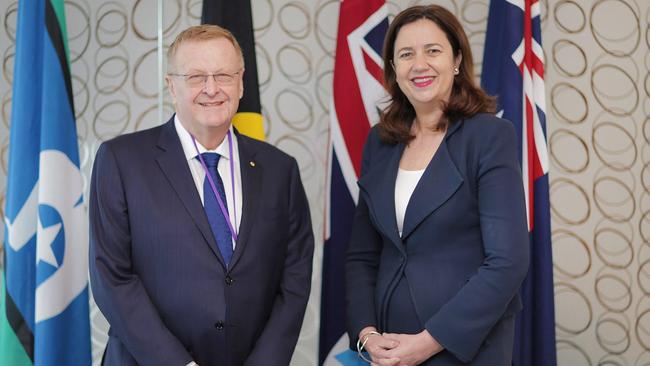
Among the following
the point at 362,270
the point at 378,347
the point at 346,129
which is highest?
the point at 346,129

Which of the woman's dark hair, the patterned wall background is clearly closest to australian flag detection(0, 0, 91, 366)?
the patterned wall background

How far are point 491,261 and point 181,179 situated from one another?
862mm

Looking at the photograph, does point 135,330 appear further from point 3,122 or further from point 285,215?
point 3,122

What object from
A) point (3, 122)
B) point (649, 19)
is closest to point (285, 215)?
point (3, 122)

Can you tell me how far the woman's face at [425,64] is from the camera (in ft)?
5.92

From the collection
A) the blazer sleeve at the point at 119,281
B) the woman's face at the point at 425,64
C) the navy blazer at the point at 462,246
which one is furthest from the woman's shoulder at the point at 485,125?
the blazer sleeve at the point at 119,281

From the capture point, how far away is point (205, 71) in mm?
1696

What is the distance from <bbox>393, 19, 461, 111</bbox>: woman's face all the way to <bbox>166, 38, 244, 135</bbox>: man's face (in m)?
0.51

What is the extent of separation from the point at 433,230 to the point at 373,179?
0.29 m

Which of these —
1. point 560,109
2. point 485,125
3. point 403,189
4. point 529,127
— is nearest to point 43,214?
point 403,189

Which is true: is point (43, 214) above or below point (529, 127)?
below

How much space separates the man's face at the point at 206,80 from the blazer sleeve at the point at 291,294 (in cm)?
33

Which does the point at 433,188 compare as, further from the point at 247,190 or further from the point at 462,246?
the point at 247,190

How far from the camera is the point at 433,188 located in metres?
1.70
